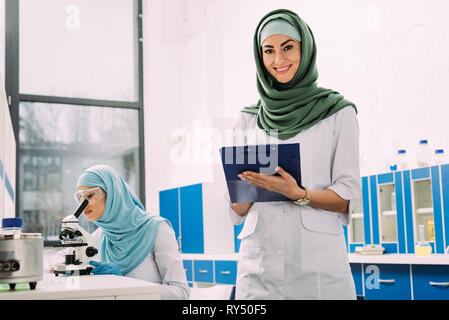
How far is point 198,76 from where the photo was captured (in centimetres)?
632

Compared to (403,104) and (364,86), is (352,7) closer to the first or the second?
(364,86)

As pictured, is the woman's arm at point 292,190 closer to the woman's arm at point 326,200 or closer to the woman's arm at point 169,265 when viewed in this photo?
the woman's arm at point 326,200

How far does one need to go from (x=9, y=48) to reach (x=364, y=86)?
3.98 metres

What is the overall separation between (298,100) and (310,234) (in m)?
0.36

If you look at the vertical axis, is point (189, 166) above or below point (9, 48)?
below

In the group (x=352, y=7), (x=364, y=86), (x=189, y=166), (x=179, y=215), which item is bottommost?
(x=179, y=215)

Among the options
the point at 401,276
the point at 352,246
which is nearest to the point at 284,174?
the point at 401,276

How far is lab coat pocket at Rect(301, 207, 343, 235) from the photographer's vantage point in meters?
1.37

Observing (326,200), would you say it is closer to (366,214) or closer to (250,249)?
(250,249)

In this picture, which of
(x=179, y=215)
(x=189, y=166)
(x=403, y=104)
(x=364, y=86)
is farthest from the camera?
(x=189, y=166)

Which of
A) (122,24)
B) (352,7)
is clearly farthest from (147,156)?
(352,7)

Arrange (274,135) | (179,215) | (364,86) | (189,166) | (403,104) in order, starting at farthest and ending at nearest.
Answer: (189,166), (179,215), (364,86), (403,104), (274,135)

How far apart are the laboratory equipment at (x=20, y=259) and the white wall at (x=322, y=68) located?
Answer: 8.73 ft

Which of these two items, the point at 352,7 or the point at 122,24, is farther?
the point at 122,24
